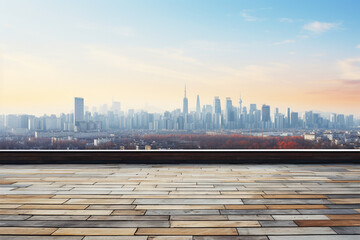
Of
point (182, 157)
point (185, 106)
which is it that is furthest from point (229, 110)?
point (182, 157)

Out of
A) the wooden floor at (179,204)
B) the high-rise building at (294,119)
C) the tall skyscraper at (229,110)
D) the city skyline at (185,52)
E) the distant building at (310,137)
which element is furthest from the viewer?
the city skyline at (185,52)

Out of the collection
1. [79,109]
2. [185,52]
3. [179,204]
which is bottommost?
[179,204]

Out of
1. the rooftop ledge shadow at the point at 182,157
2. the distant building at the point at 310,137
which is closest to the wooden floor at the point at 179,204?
the rooftop ledge shadow at the point at 182,157

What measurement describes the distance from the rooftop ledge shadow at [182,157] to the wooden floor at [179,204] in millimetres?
580

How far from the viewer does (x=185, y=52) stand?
4.83 meters

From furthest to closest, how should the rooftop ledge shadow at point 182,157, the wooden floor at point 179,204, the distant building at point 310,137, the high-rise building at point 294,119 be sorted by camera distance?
the high-rise building at point 294,119 → the distant building at point 310,137 → the rooftop ledge shadow at point 182,157 → the wooden floor at point 179,204

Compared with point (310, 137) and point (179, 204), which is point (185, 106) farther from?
point (179, 204)

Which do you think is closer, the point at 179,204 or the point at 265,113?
the point at 179,204

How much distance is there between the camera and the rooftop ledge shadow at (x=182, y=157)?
3.88m

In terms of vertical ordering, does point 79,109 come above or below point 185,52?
below

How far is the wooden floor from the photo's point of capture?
1507 millimetres

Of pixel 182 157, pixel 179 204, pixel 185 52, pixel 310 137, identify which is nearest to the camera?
pixel 179 204

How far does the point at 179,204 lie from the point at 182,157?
1.89 meters

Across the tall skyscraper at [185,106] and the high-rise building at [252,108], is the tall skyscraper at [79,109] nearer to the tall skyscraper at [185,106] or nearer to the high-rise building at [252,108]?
the tall skyscraper at [185,106]
